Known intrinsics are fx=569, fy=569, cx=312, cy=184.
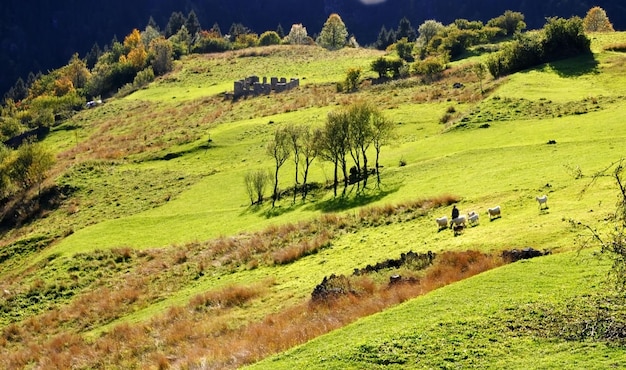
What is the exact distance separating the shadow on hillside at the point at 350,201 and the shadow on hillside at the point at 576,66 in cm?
4032

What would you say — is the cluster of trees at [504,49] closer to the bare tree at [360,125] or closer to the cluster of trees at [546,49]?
the cluster of trees at [546,49]

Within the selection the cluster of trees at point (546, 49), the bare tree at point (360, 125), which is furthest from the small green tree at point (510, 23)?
the bare tree at point (360, 125)

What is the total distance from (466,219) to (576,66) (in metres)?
56.0

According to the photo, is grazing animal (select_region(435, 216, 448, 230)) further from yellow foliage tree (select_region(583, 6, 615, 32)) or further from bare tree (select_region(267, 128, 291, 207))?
yellow foliage tree (select_region(583, 6, 615, 32))

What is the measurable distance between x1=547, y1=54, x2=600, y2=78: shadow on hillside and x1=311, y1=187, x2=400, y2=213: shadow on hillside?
1588 inches

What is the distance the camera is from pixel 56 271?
41.9m

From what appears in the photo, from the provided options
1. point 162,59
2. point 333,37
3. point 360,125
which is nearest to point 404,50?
point 333,37

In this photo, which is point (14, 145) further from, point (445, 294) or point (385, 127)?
point (445, 294)

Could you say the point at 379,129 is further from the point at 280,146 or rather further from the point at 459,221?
the point at 459,221

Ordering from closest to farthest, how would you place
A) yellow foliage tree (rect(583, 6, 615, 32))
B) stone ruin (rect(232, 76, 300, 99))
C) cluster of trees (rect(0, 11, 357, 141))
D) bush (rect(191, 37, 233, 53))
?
1. stone ruin (rect(232, 76, 300, 99))
2. cluster of trees (rect(0, 11, 357, 141))
3. yellow foliage tree (rect(583, 6, 615, 32))
4. bush (rect(191, 37, 233, 53))

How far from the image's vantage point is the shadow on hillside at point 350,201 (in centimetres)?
4575

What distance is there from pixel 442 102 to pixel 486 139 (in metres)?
24.2

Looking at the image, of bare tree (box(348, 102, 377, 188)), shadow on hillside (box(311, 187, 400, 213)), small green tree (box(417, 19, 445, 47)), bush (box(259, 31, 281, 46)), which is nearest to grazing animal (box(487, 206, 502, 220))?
shadow on hillside (box(311, 187, 400, 213))

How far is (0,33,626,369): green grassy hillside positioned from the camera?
17703 millimetres
